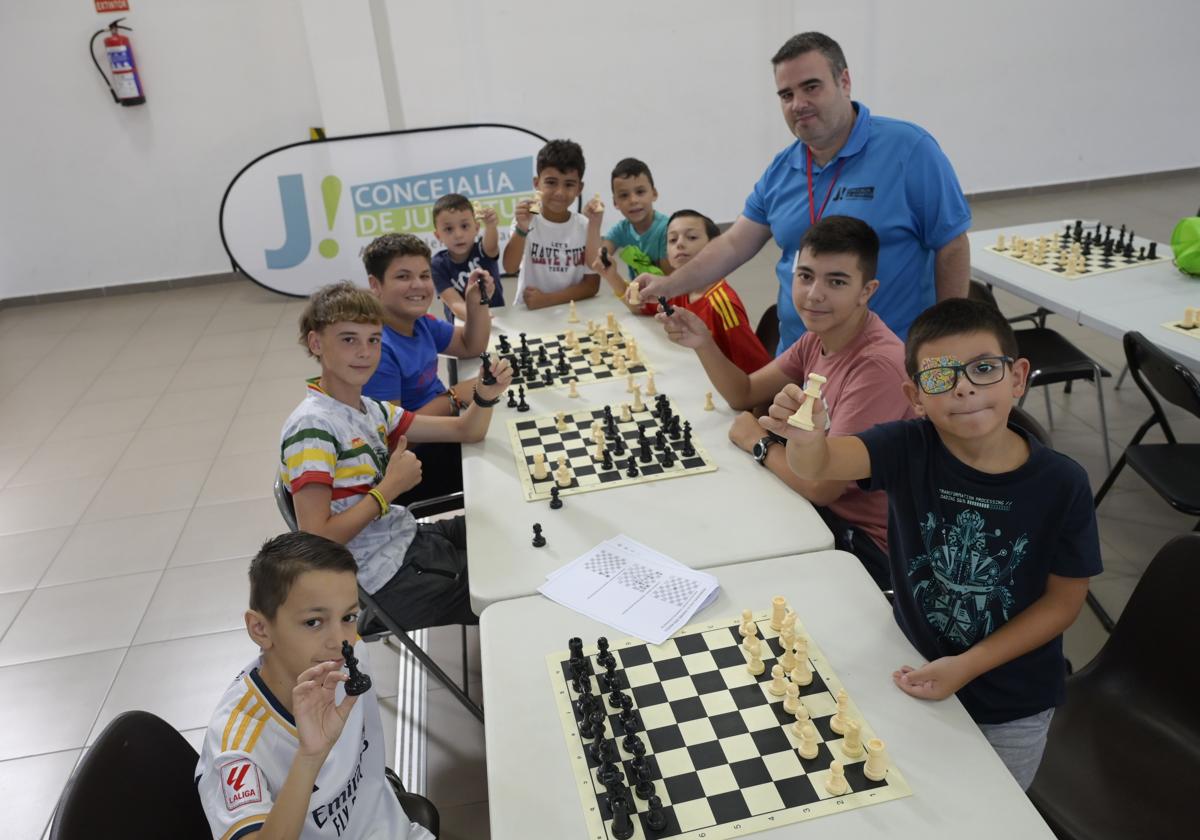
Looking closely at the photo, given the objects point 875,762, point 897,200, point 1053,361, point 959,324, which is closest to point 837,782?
point 875,762

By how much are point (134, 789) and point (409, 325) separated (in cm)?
196

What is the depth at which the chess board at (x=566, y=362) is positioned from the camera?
3115 millimetres

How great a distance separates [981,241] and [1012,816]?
371 cm

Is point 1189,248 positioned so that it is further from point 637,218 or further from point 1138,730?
point 1138,730

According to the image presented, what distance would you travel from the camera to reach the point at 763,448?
7.88ft

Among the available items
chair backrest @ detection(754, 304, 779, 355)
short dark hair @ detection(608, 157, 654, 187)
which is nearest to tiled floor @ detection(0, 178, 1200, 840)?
chair backrest @ detection(754, 304, 779, 355)

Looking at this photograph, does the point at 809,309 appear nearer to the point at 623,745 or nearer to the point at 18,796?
the point at 623,745

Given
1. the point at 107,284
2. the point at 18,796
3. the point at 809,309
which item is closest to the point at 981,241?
the point at 809,309

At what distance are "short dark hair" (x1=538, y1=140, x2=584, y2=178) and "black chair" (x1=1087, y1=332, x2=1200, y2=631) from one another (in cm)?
237

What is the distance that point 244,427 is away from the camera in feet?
16.5

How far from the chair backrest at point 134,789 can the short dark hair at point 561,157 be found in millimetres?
2955

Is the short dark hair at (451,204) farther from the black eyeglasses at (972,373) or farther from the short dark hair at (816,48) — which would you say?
the black eyeglasses at (972,373)

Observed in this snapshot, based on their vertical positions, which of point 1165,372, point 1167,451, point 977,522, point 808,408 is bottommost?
point 1167,451

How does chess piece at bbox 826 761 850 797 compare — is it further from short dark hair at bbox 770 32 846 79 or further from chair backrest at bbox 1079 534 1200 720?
short dark hair at bbox 770 32 846 79
